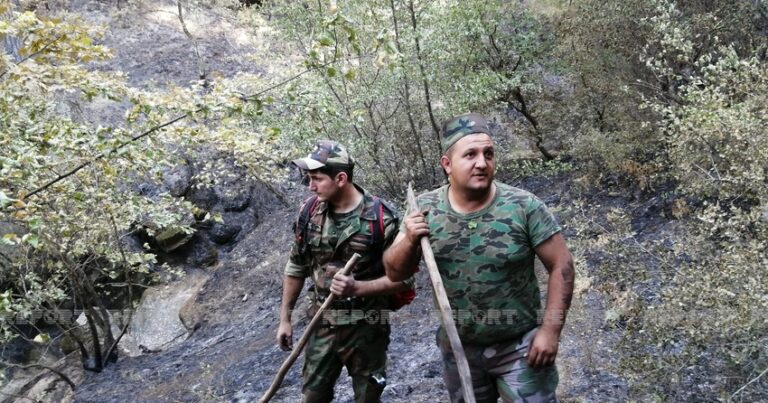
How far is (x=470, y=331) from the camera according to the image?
8.42ft

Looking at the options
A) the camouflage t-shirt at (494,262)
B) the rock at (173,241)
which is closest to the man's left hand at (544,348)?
the camouflage t-shirt at (494,262)

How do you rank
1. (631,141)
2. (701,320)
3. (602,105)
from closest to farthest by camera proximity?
1. (701,320)
2. (631,141)
3. (602,105)

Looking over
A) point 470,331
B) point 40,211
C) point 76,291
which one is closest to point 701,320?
point 470,331

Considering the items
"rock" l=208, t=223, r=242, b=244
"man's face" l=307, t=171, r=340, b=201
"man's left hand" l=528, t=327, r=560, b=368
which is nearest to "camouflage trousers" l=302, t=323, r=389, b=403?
"man's face" l=307, t=171, r=340, b=201

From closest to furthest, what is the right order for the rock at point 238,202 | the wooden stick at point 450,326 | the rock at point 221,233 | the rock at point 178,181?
1. the wooden stick at point 450,326
2. the rock at point 178,181
3. the rock at point 221,233
4. the rock at point 238,202

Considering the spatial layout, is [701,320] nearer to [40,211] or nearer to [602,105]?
[40,211]

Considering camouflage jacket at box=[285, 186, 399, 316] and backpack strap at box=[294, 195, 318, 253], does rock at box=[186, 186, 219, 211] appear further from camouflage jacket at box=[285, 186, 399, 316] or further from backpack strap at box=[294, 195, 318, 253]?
camouflage jacket at box=[285, 186, 399, 316]

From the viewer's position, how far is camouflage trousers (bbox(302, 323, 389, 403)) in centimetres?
323

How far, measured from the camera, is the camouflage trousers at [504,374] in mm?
2443

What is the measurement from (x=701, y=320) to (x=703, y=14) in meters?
5.70

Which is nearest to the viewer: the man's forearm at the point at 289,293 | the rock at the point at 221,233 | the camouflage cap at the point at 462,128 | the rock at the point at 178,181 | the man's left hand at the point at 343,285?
the camouflage cap at the point at 462,128

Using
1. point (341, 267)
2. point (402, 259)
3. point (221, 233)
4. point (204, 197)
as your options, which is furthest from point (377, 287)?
point (204, 197)

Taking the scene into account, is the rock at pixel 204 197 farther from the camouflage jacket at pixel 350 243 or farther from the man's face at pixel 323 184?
the man's face at pixel 323 184

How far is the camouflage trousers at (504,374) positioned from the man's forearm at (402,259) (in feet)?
1.08
